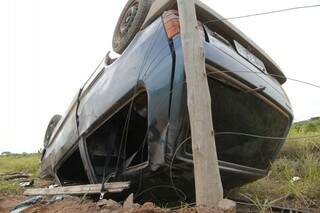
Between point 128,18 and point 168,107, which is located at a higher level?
point 128,18

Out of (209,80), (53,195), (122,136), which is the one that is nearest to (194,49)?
(209,80)

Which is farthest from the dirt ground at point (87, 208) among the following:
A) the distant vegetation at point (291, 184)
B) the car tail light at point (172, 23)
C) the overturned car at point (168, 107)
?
the car tail light at point (172, 23)

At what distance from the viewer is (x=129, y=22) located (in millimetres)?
3936

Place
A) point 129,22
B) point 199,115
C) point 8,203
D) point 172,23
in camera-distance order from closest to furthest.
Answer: point 199,115 < point 172,23 < point 129,22 < point 8,203

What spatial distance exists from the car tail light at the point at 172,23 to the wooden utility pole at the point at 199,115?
0.22 metres

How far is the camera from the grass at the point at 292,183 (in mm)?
3779

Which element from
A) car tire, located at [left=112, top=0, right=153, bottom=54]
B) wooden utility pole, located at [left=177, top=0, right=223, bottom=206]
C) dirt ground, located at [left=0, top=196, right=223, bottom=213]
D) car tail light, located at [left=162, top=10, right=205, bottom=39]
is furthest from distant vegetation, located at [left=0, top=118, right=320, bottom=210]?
car tire, located at [left=112, top=0, right=153, bottom=54]

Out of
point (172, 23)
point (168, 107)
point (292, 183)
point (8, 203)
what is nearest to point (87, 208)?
point (168, 107)

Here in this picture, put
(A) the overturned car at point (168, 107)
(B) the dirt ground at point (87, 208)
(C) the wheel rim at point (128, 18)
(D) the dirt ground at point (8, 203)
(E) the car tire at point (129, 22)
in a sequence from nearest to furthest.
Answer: (B) the dirt ground at point (87, 208) < (A) the overturned car at point (168, 107) < (E) the car tire at point (129, 22) < (C) the wheel rim at point (128, 18) < (D) the dirt ground at point (8, 203)

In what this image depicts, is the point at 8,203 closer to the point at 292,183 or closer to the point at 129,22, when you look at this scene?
the point at 129,22

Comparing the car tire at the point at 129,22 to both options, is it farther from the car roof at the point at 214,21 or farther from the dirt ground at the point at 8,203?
the dirt ground at the point at 8,203

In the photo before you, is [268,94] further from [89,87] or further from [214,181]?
[89,87]

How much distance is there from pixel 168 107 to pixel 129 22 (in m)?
1.36

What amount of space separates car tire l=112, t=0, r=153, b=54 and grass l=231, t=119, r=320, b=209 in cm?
171
